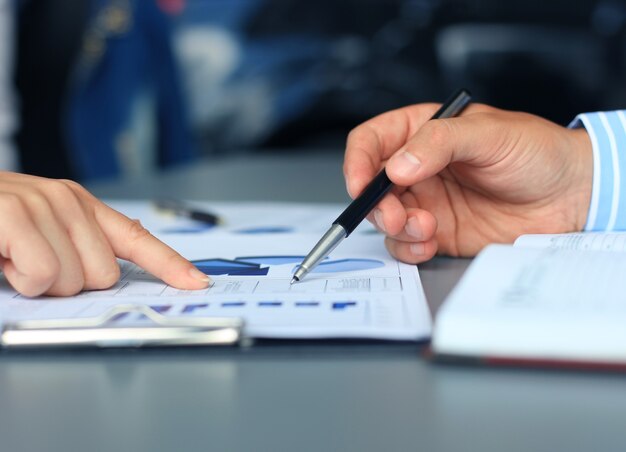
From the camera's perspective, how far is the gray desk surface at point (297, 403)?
0.37 metres

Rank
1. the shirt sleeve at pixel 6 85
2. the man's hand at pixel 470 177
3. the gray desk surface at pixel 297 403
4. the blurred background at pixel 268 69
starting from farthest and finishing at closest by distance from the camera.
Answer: the blurred background at pixel 268 69, the shirt sleeve at pixel 6 85, the man's hand at pixel 470 177, the gray desk surface at pixel 297 403

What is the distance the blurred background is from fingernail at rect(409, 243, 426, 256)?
4.95 feet

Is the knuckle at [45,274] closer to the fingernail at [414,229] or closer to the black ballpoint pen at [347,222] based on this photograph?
the black ballpoint pen at [347,222]

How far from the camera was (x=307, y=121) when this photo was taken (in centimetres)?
279

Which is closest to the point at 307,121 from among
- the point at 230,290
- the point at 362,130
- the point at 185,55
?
the point at 185,55

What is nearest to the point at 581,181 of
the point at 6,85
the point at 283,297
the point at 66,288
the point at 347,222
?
the point at 347,222

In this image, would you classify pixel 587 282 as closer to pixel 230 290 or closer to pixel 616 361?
pixel 616 361

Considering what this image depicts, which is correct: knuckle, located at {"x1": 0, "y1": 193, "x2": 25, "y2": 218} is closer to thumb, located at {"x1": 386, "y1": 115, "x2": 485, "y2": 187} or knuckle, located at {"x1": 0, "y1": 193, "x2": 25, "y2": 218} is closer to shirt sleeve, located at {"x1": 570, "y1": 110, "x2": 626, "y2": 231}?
thumb, located at {"x1": 386, "y1": 115, "x2": 485, "y2": 187}

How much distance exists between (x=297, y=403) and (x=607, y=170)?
0.50m

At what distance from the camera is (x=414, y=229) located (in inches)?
27.7

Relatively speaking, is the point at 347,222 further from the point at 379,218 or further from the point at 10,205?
the point at 10,205

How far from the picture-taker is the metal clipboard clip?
1.59 ft

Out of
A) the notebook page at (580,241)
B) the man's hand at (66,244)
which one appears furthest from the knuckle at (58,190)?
the notebook page at (580,241)

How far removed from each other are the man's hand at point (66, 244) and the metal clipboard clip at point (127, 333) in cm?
8
